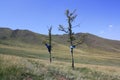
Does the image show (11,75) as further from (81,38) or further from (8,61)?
(81,38)

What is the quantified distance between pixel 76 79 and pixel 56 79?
7.95 ft

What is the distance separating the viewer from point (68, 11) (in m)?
45.8

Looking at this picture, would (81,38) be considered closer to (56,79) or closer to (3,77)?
(56,79)

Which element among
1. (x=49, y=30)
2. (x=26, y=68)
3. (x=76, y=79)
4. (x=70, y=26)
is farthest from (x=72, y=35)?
(x=26, y=68)

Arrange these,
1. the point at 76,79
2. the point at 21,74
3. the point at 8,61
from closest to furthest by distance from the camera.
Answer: the point at 21,74, the point at 8,61, the point at 76,79

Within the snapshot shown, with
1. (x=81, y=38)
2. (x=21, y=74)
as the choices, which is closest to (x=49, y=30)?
(x=81, y=38)

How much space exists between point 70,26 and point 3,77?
33.4 meters

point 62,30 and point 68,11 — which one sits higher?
point 68,11

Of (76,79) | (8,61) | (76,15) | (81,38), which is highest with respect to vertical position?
(76,15)

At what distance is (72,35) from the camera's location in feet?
150

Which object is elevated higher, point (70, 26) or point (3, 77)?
point (70, 26)

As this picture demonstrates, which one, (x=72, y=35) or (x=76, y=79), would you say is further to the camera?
(x=72, y=35)

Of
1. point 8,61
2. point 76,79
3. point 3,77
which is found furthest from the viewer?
point 76,79

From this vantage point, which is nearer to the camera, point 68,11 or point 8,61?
point 8,61
